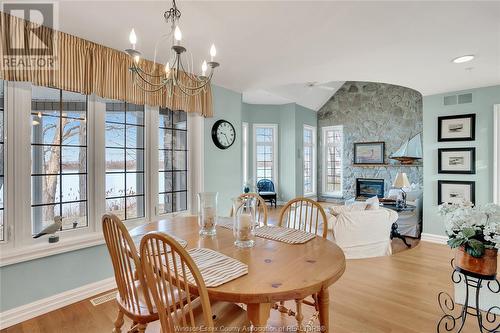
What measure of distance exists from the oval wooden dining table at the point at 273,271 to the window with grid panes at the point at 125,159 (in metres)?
1.08

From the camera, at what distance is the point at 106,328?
6.86 ft

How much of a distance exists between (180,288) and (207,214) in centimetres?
78

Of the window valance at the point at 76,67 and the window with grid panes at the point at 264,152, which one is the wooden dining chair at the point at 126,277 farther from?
the window with grid panes at the point at 264,152

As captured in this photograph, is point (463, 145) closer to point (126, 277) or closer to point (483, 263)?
point (483, 263)

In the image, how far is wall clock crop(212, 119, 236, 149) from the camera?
389 centimetres

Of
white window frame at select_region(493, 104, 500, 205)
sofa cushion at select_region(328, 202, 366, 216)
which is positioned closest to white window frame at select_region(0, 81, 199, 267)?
sofa cushion at select_region(328, 202, 366, 216)

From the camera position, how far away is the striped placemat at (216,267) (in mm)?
1193

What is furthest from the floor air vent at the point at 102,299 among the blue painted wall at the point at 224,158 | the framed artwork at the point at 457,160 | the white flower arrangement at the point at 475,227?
the framed artwork at the point at 457,160

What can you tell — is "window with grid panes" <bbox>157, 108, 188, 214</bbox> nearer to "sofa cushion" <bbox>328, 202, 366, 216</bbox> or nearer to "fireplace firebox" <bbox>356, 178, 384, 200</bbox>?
"sofa cushion" <bbox>328, 202, 366, 216</bbox>

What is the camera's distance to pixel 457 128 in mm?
4168

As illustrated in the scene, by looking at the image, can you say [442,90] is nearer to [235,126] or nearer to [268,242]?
[235,126]

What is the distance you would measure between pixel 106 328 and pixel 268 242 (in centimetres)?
153

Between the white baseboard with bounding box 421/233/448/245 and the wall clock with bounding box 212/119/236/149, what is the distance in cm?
366

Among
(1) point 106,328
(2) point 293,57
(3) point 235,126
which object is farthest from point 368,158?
(1) point 106,328
